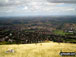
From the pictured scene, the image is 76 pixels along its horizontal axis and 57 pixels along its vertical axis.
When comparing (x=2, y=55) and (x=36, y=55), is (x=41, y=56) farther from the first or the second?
(x=2, y=55)

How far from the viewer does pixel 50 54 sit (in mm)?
23016

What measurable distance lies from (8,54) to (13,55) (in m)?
1.23

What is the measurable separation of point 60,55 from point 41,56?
147 inches

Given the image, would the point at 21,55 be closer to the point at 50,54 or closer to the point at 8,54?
the point at 8,54

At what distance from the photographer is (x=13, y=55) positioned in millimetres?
22469

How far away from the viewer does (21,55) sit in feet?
73.7

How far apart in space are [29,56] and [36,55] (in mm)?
1443

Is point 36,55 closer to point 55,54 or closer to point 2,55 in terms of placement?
point 55,54

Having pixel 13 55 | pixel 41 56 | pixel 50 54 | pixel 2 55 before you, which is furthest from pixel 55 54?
pixel 2 55

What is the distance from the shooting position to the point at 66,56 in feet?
71.8

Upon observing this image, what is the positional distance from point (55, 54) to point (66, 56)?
2218mm

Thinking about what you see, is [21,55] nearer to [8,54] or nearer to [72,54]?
[8,54]

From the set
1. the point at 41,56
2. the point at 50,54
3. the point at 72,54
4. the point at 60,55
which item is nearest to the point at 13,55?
the point at 41,56

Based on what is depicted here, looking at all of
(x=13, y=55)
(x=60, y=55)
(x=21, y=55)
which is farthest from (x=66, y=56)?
(x=13, y=55)
